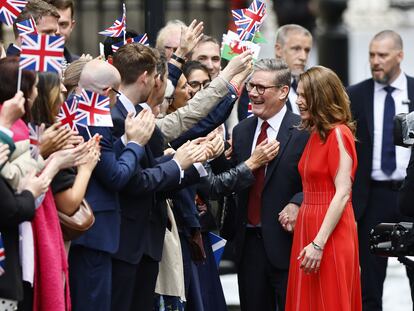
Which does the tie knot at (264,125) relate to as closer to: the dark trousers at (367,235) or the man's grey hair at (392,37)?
the dark trousers at (367,235)

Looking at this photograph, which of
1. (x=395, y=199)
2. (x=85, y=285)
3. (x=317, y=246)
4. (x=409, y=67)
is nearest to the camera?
(x=85, y=285)

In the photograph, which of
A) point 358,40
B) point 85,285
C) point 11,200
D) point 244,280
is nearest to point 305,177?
point 244,280

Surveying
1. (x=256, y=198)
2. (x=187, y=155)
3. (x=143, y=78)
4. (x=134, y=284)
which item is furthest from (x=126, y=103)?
(x=256, y=198)

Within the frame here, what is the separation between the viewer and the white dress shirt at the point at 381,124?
33.4 ft

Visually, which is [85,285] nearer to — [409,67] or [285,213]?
[285,213]

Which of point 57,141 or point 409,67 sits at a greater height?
point 57,141

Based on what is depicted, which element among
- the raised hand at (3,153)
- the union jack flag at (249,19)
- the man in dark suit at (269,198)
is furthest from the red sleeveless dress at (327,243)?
the raised hand at (3,153)

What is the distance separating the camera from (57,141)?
6.67m

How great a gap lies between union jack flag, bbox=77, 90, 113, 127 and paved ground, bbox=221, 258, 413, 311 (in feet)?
14.6

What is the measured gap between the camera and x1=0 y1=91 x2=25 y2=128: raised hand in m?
6.14

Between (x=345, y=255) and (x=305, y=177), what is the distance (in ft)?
1.77

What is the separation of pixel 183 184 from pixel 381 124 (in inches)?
123

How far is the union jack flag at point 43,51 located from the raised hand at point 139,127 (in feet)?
2.20

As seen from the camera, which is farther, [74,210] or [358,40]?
[358,40]
